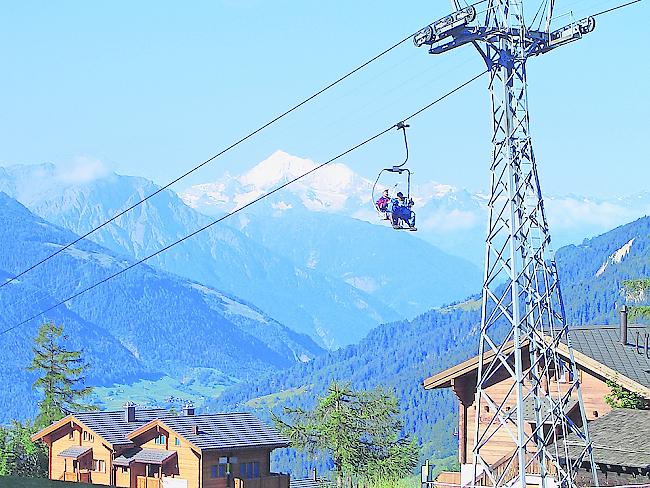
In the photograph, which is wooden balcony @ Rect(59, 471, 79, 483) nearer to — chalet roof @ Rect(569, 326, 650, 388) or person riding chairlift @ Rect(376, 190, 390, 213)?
chalet roof @ Rect(569, 326, 650, 388)

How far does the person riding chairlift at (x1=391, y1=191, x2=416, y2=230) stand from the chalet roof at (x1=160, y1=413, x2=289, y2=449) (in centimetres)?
3506

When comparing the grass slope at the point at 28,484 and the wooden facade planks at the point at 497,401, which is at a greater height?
the wooden facade planks at the point at 497,401

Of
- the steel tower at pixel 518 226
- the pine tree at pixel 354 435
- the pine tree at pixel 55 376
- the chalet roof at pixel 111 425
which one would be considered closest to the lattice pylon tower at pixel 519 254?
the steel tower at pixel 518 226

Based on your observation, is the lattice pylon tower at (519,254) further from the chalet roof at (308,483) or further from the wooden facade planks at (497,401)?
the chalet roof at (308,483)

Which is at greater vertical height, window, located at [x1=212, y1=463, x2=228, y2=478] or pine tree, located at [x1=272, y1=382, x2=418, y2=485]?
pine tree, located at [x1=272, y1=382, x2=418, y2=485]

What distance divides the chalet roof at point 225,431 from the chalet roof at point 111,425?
140 inches

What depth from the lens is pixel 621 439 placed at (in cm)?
3288

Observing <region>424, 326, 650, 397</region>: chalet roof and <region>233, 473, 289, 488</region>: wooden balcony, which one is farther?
<region>233, 473, 289, 488</region>: wooden balcony

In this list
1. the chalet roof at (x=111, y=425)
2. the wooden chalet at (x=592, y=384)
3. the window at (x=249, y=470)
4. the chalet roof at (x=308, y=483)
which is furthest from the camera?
the chalet roof at (x=308, y=483)

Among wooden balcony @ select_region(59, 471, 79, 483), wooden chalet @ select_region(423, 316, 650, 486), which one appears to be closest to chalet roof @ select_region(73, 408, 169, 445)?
wooden balcony @ select_region(59, 471, 79, 483)

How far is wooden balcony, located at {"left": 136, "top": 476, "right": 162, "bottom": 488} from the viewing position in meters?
63.5

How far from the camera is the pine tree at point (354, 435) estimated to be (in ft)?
258

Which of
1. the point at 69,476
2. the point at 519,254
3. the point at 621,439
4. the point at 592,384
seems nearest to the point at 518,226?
the point at 519,254

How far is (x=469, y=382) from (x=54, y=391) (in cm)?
6256
